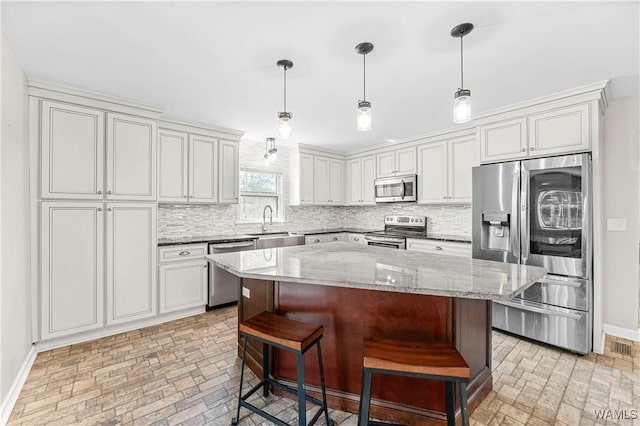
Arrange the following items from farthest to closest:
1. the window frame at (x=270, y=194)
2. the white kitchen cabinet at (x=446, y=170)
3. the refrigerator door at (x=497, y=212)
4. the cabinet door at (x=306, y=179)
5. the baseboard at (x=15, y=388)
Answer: the cabinet door at (x=306, y=179) → the window frame at (x=270, y=194) → the white kitchen cabinet at (x=446, y=170) → the refrigerator door at (x=497, y=212) → the baseboard at (x=15, y=388)

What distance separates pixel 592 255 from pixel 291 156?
4.27 m

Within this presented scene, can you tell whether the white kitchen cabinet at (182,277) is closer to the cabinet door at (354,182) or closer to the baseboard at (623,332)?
the cabinet door at (354,182)

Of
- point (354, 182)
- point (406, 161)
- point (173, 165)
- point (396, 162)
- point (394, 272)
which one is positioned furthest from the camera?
point (354, 182)

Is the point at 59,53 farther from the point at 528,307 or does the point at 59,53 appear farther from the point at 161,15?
the point at 528,307

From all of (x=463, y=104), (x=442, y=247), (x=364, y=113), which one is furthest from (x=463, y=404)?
(x=442, y=247)

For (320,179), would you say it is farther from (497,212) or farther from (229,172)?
(497,212)

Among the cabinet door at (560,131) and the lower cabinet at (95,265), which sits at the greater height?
the cabinet door at (560,131)

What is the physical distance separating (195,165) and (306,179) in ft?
6.34

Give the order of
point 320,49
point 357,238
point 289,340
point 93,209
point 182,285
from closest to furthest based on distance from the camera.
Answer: point 289,340
point 320,49
point 93,209
point 182,285
point 357,238

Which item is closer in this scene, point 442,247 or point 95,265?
point 95,265

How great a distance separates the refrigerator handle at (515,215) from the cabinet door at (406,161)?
1.73 metres

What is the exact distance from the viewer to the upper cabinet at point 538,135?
109 inches

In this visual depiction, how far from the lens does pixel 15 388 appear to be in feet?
6.70

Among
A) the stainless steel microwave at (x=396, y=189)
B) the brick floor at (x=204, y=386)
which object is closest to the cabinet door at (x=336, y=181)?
the stainless steel microwave at (x=396, y=189)
